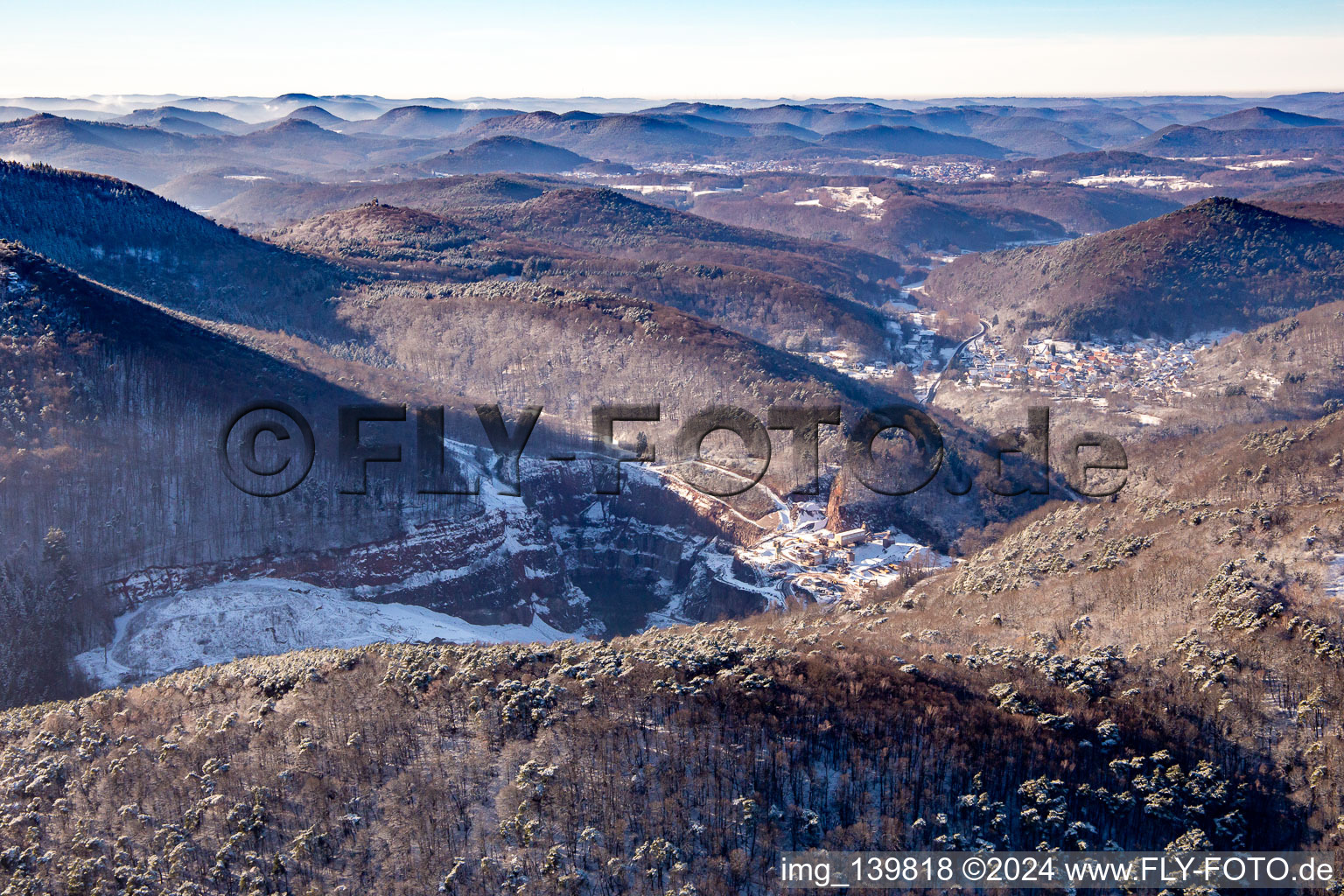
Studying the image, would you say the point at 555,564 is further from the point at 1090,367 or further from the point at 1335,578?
the point at 1090,367

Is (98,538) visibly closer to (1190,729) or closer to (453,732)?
(453,732)

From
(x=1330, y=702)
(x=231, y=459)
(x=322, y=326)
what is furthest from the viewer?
(x=322, y=326)

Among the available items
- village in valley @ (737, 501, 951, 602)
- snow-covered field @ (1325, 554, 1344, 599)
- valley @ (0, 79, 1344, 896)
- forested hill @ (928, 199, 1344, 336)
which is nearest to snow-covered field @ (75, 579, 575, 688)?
valley @ (0, 79, 1344, 896)

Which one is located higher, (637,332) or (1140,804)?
(637,332)

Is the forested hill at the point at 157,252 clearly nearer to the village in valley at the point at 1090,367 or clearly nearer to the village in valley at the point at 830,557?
the village in valley at the point at 830,557

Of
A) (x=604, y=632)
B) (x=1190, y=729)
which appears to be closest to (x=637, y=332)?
(x=604, y=632)

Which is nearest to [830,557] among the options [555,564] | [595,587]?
[595,587]

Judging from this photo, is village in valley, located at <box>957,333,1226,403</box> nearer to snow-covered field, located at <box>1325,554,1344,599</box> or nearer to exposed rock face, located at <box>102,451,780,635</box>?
exposed rock face, located at <box>102,451,780,635</box>
